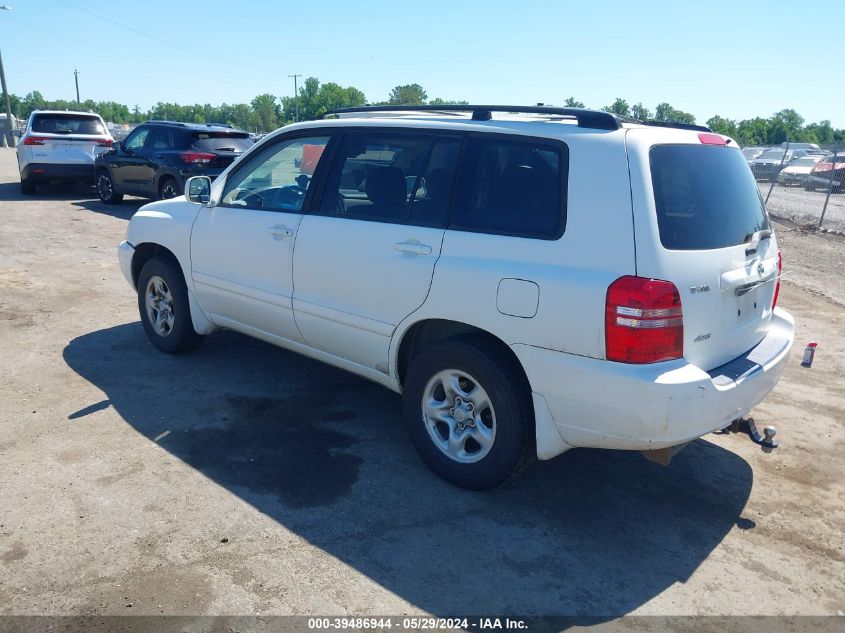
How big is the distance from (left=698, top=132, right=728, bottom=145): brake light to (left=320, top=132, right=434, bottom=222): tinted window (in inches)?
56.7

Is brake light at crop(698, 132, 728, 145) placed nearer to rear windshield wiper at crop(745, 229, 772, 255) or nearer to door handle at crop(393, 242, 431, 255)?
rear windshield wiper at crop(745, 229, 772, 255)

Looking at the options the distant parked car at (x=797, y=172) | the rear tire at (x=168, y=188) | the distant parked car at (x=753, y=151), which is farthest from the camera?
the distant parked car at (x=753, y=151)

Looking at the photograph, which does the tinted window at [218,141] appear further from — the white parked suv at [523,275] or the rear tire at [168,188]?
the white parked suv at [523,275]

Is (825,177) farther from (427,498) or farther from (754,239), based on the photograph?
(427,498)

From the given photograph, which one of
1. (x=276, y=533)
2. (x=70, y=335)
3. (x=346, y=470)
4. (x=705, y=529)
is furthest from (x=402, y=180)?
(x=70, y=335)

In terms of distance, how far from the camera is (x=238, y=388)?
203 inches

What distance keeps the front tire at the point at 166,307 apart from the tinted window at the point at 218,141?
7.80 metres

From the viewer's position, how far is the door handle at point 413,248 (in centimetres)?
379

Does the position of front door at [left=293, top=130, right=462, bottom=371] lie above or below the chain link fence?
above

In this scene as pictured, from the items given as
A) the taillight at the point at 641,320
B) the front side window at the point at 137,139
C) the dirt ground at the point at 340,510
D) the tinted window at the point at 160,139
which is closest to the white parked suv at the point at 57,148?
the front side window at the point at 137,139

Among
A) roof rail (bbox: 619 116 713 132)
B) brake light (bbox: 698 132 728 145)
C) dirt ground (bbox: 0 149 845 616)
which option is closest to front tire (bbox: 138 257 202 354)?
dirt ground (bbox: 0 149 845 616)

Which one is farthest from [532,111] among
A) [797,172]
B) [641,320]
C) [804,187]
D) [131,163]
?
[797,172]

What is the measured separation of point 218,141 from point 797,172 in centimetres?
2479

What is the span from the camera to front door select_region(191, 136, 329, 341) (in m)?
4.62
